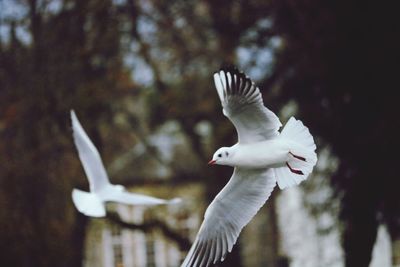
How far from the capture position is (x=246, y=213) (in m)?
6.83

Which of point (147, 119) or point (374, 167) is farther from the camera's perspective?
point (147, 119)

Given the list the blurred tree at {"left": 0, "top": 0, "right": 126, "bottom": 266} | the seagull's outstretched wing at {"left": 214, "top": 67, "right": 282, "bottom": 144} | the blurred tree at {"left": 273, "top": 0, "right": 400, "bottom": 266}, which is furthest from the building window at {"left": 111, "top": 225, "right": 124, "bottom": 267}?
the seagull's outstretched wing at {"left": 214, "top": 67, "right": 282, "bottom": 144}

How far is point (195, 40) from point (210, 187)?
2615 mm

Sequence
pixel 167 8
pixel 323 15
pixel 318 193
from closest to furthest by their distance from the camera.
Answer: pixel 323 15
pixel 318 193
pixel 167 8

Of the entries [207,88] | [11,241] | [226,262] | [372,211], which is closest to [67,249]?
[11,241]

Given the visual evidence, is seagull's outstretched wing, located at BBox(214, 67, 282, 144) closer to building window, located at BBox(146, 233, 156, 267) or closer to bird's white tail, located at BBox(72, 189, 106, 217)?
bird's white tail, located at BBox(72, 189, 106, 217)

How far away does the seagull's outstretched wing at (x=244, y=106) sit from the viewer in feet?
19.4

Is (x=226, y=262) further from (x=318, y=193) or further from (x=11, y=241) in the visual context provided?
(x=11, y=241)

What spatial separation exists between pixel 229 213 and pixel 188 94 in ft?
27.5

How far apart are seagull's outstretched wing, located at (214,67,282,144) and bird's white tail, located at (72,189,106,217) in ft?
5.62

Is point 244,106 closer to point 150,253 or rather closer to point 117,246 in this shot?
point 150,253

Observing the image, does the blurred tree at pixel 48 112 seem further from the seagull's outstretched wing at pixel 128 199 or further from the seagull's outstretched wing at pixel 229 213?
the seagull's outstretched wing at pixel 229 213

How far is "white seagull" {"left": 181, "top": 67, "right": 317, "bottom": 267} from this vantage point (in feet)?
19.5

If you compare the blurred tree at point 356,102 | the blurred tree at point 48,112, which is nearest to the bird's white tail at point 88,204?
the blurred tree at point 356,102
